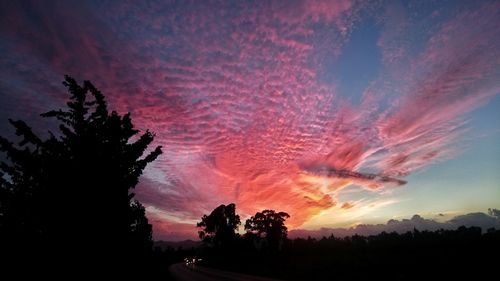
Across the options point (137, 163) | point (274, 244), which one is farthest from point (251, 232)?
point (137, 163)

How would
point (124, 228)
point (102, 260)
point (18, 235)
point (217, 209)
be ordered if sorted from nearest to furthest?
point (18, 235)
point (102, 260)
point (124, 228)
point (217, 209)

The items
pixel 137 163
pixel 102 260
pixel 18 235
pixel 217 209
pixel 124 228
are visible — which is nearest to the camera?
pixel 18 235

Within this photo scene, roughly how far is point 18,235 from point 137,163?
2.34m

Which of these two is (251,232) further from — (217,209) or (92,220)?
(92,220)

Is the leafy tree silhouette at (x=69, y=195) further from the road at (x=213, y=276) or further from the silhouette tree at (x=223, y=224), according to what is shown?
the silhouette tree at (x=223, y=224)

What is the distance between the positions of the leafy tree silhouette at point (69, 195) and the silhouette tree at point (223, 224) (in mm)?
87993

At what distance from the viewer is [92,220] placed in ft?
18.8

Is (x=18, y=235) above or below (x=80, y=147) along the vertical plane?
below

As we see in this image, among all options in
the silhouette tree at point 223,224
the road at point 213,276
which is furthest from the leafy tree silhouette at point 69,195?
the silhouette tree at point 223,224

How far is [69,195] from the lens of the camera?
5605 millimetres

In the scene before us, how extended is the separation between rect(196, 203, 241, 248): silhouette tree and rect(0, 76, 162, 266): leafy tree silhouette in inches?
3464

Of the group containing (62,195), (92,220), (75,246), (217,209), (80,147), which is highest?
(217,209)

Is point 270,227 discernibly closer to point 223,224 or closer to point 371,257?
point 223,224

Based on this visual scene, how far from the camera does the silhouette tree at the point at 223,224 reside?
92062 mm
